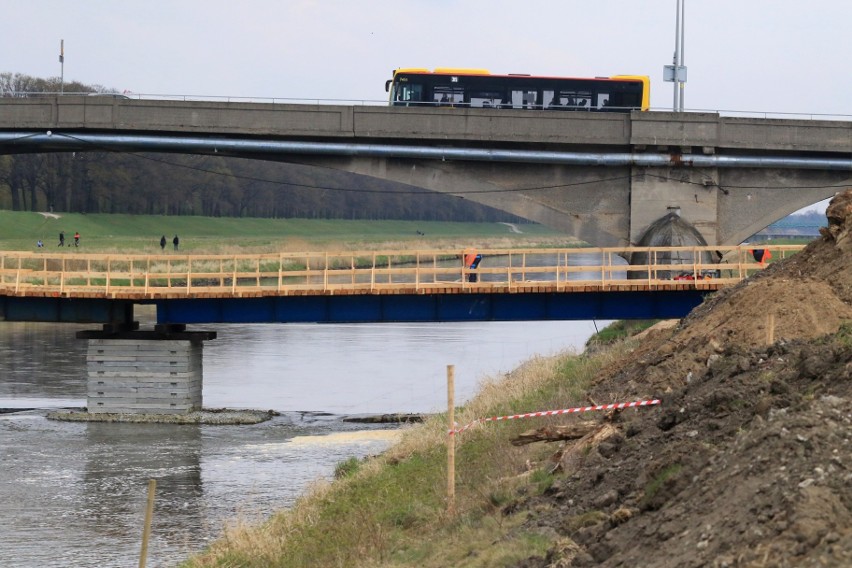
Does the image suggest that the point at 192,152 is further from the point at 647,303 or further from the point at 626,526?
the point at 626,526

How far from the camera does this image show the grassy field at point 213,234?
85.6m

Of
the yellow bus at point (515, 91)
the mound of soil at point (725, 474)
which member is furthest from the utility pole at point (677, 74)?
the mound of soil at point (725, 474)

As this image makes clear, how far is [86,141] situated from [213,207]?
8216cm

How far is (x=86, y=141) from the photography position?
155 feet

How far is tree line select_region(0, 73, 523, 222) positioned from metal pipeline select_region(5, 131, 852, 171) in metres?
30.0

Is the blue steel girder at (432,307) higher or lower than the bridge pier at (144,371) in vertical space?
higher

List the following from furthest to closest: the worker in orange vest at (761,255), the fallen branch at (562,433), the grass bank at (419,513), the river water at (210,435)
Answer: the worker in orange vest at (761,255) → the river water at (210,435) → the fallen branch at (562,433) → the grass bank at (419,513)

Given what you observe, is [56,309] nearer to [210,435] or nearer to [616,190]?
[210,435]

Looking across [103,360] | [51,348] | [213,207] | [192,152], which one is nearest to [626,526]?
[103,360]

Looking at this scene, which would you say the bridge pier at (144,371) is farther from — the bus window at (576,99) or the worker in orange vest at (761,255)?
the bus window at (576,99)

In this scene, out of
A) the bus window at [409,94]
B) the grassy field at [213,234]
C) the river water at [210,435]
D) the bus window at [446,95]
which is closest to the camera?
the river water at [210,435]

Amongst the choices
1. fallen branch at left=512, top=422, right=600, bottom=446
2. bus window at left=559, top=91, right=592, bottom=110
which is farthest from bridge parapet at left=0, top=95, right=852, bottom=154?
fallen branch at left=512, top=422, right=600, bottom=446

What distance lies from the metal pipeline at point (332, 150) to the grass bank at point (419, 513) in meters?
23.9

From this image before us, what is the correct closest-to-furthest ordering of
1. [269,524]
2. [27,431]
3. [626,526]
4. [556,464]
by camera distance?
1. [626,526]
2. [556,464]
3. [269,524]
4. [27,431]
